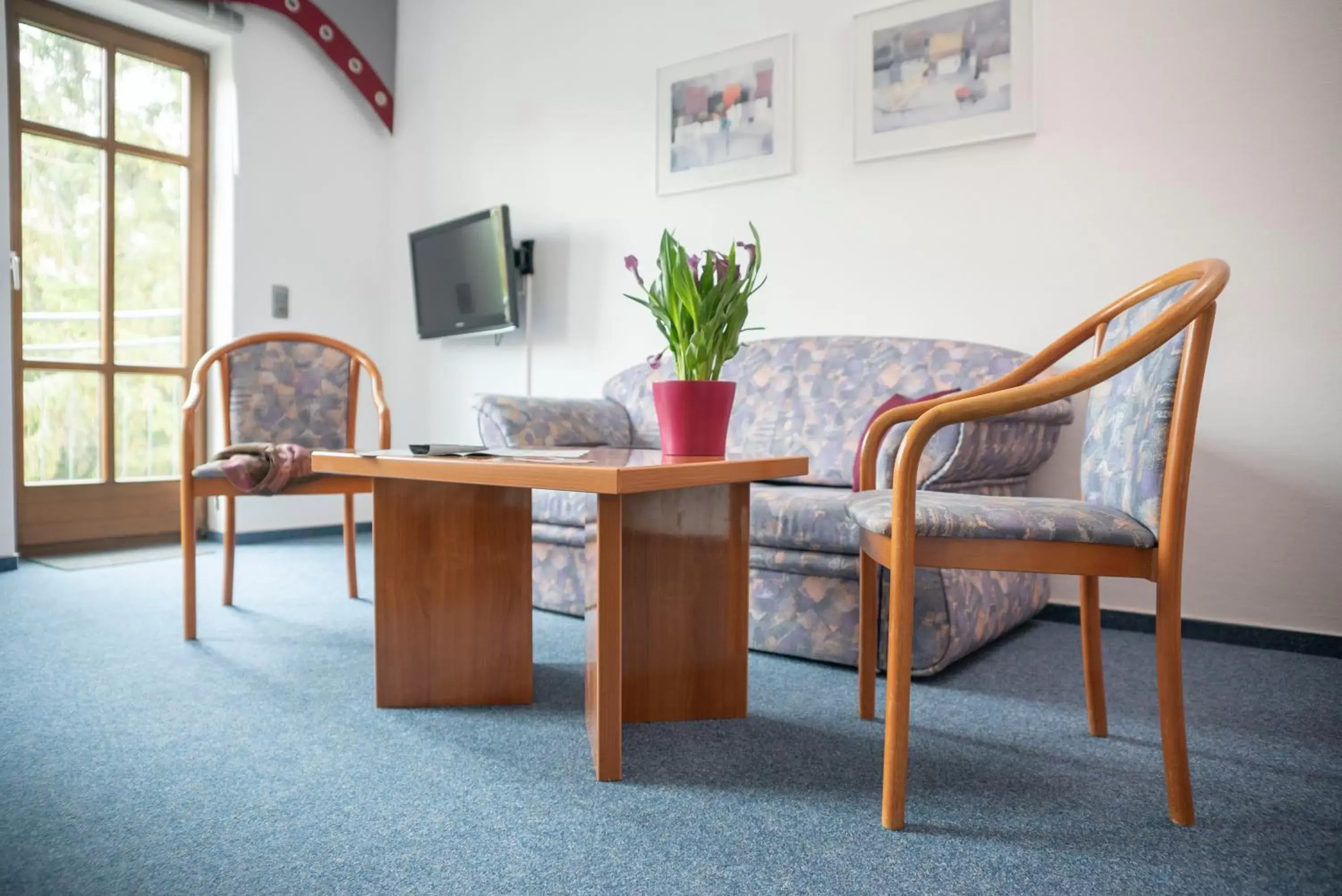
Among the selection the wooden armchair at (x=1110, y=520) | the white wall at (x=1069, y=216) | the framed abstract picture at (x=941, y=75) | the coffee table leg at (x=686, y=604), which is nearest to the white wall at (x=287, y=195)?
the white wall at (x=1069, y=216)

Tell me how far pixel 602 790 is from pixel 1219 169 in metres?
2.30

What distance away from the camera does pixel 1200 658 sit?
209 centimetres

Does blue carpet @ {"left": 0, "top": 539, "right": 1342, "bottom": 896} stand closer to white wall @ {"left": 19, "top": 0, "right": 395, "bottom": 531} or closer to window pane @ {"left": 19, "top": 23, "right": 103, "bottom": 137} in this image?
white wall @ {"left": 19, "top": 0, "right": 395, "bottom": 531}

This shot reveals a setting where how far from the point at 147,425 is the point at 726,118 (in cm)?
285

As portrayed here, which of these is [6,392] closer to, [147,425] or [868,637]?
[147,425]

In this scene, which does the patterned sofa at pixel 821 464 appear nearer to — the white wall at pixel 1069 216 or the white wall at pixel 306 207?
the white wall at pixel 1069 216

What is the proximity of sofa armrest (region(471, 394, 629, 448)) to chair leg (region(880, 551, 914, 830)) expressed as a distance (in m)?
1.33

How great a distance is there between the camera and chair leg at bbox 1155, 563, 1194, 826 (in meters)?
1.16

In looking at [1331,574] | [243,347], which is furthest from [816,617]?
[243,347]

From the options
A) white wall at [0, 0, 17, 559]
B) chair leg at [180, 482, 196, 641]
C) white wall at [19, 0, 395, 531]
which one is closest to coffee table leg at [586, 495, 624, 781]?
Result: chair leg at [180, 482, 196, 641]

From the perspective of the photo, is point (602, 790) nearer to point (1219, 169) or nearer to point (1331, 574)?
point (1331, 574)

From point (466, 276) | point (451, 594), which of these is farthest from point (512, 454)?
point (466, 276)

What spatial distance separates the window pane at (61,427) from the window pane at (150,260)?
197mm

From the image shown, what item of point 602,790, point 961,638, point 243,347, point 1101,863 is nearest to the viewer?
point 1101,863
